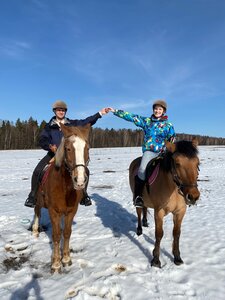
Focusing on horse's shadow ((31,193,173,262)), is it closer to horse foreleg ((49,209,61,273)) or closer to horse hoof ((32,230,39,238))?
horse hoof ((32,230,39,238))

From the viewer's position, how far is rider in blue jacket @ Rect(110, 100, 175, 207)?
6.64 meters

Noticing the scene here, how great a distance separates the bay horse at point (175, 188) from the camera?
465cm

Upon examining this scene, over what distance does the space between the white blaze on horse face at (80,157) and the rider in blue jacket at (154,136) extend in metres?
2.47

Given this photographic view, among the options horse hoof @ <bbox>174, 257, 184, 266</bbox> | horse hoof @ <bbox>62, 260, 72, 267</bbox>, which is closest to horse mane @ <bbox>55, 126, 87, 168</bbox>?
horse hoof @ <bbox>62, 260, 72, 267</bbox>

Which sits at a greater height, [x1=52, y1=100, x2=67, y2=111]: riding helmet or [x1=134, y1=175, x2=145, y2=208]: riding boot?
[x1=52, y1=100, x2=67, y2=111]: riding helmet

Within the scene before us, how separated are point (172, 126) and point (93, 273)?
12.0ft

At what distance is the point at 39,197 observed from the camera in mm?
6957

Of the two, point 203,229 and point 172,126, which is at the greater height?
point 172,126

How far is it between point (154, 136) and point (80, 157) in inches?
111

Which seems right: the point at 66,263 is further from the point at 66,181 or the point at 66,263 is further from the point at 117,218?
the point at 117,218

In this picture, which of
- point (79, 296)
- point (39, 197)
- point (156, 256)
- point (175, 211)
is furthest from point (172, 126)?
point (79, 296)

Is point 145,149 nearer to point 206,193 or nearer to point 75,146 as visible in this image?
point 75,146

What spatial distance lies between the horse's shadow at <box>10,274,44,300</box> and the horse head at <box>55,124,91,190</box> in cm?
187

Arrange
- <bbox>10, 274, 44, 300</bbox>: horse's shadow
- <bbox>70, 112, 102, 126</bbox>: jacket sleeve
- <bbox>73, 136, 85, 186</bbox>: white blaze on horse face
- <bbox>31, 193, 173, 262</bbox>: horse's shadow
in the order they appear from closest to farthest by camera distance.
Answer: <bbox>73, 136, 85, 186</bbox>: white blaze on horse face < <bbox>10, 274, 44, 300</bbox>: horse's shadow < <bbox>70, 112, 102, 126</bbox>: jacket sleeve < <bbox>31, 193, 173, 262</bbox>: horse's shadow
